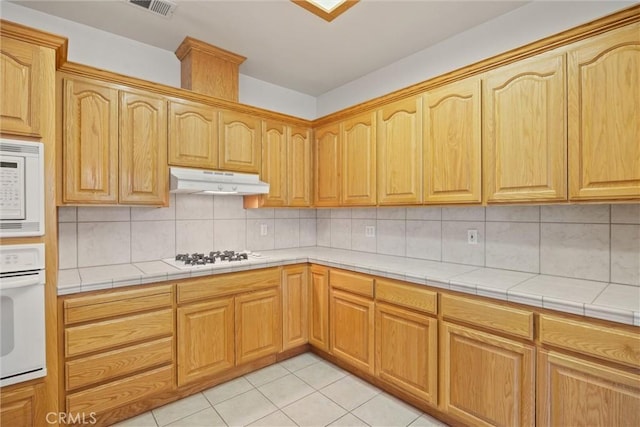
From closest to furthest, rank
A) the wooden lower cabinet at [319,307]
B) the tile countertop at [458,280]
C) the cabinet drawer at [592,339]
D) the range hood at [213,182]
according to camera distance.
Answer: the cabinet drawer at [592,339] < the tile countertop at [458,280] < the range hood at [213,182] < the wooden lower cabinet at [319,307]

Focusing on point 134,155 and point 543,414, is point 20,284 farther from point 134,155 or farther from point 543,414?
point 543,414

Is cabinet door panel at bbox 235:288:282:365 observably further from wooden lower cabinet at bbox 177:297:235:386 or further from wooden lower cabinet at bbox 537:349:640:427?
wooden lower cabinet at bbox 537:349:640:427

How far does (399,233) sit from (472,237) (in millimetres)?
612

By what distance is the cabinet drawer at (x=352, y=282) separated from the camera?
222cm

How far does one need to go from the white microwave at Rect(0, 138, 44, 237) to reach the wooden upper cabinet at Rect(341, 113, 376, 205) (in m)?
2.02

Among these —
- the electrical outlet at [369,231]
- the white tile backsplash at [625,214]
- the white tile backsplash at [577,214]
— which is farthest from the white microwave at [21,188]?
the white tile backsplash at [625,214]

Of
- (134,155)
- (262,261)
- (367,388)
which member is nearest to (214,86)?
(134,155)

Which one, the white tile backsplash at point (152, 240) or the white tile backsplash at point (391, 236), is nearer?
the white tile backsplash at point (152, 240)

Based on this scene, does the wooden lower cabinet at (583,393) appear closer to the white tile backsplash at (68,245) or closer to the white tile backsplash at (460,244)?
the white tile backsplash at (460,244)

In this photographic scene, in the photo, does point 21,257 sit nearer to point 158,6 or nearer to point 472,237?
point 158,6

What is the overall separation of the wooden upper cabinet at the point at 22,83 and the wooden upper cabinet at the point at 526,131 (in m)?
2.41

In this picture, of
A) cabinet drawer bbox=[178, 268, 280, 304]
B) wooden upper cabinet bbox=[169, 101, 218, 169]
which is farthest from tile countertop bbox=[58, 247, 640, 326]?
wooden upper cabinet bbox=[169, 101, 218, 169]

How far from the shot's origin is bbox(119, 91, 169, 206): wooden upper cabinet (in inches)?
81.0

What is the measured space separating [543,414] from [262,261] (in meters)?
1.87
